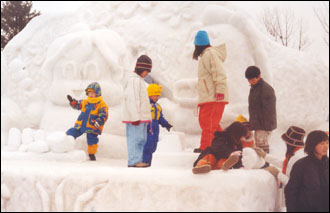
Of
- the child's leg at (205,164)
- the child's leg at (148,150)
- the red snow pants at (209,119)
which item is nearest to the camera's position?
the child's leg at (205,164)

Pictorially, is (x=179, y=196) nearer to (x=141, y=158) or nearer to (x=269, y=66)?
(x=141, y=158)

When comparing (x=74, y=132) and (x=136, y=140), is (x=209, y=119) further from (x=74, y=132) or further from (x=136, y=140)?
(x=74, y=132)

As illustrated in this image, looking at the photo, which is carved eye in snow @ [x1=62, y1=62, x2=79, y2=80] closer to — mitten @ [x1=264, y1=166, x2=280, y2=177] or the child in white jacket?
the child in white jacket

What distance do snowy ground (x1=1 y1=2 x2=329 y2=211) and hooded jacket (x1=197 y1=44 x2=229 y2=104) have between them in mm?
656

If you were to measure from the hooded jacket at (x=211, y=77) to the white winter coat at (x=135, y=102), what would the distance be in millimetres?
555

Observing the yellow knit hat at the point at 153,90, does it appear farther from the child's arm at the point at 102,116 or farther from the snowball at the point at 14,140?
the snowball at the point at 14,140

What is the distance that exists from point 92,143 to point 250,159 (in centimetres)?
219

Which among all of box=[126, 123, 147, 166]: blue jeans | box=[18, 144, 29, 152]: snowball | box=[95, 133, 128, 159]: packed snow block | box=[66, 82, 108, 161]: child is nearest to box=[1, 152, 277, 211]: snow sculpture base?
box=[126, 123, 147, 166]: blue jeans

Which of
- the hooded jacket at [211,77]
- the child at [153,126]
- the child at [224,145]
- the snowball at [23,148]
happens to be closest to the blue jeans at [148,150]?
the child at [153,126]

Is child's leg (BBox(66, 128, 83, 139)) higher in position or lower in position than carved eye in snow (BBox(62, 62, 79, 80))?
lower

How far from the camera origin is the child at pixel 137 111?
384cm

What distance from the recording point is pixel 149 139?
4098 millimetres

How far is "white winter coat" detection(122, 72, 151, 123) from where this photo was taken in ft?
12.6

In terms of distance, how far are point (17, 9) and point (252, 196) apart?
1324 cm
